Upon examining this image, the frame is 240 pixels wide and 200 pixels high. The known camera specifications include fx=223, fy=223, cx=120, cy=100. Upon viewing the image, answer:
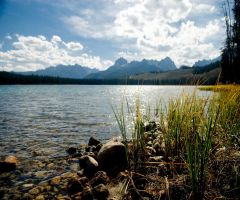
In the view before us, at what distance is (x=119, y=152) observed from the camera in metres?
6.80

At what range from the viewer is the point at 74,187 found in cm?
583

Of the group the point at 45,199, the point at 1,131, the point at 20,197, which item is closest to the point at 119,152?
the point at 45,199

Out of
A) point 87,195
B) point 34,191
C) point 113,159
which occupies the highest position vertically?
point 113,159

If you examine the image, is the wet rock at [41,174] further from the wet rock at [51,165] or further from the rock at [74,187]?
the rock at [74,187]

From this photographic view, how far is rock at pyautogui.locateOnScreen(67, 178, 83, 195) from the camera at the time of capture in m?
5.77

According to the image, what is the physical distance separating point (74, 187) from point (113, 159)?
1.47 metres

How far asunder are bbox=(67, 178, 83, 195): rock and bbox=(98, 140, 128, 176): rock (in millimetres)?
1086

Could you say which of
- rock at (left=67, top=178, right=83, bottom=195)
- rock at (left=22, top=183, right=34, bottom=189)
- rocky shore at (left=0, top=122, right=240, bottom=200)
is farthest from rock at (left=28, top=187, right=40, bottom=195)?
rock at (left=67, top=178, right=83, bottom=195)

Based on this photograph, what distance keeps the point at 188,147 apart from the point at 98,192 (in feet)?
8.47

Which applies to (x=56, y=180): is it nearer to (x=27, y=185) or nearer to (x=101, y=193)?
(x=27, y=185)

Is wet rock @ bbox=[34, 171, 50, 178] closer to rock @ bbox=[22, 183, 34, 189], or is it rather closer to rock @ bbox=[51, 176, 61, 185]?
rock @ bbox=[51, 176, 61, 185]

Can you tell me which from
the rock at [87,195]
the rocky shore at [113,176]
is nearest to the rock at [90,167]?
the rocky shore at [113,176]

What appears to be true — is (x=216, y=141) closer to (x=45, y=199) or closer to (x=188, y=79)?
(x=188, y=79)

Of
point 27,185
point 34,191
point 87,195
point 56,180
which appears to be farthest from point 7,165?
point 87,195
